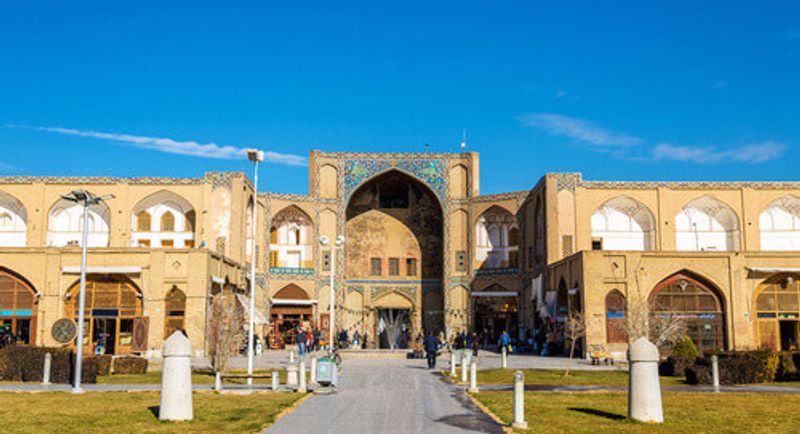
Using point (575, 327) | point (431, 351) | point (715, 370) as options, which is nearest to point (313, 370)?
point (431, 351)

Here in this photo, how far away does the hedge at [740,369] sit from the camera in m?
19.5

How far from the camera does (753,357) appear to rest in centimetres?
2016

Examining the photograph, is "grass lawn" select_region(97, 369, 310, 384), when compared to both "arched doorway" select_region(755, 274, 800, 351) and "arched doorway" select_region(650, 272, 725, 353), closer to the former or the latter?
"arched doorway" select_region(650, 272, 725, 353)

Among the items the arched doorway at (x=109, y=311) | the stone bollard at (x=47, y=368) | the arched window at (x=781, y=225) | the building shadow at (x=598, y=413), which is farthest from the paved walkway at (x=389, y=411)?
the arched window at (x=781, y=225)

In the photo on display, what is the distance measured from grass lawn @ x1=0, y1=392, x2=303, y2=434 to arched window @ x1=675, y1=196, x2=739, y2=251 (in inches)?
1097

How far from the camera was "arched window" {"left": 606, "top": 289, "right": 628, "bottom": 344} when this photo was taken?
1215 inches

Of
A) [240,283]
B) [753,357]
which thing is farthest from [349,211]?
[753,357]

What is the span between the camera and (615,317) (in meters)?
31.2

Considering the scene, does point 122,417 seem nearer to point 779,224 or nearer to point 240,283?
point 240,283

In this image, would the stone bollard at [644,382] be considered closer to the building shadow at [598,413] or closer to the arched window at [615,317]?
the building shadow at [598,413]

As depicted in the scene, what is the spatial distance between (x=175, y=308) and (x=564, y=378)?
16.6 metres

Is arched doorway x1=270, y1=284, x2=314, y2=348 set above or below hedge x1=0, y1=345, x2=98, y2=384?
above

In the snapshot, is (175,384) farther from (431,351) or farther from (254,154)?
(431,351)

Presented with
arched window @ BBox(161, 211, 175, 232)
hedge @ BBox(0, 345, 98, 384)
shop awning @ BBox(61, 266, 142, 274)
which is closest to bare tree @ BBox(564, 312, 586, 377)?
hedge @ BBox(0, 345, 98, 384)
